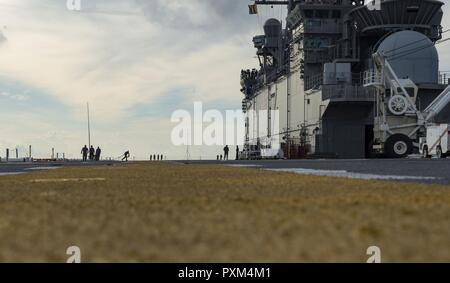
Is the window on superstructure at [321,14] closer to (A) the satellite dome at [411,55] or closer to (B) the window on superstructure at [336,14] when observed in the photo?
(B) the window on superstructure at [336,14]

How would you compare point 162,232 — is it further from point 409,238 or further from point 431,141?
point 431,141

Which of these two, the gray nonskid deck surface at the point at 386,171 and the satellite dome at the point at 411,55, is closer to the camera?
the gray nonskid deck surface at the point at 386,171

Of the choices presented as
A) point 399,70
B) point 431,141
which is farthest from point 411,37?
point 431,141

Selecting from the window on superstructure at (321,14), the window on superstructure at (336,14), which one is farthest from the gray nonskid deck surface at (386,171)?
the window on superstructure at (336,14)

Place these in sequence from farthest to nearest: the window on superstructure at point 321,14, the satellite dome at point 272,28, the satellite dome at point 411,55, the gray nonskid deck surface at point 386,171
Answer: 1. the satellite dome at point 272,28
2. the window on superstructure at point 321,14
3. the satellite dome at point 411,55
4. the gray nonskid deck surface at point 386,171

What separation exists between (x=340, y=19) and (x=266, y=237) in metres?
66.7

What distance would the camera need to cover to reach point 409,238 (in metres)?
1.98

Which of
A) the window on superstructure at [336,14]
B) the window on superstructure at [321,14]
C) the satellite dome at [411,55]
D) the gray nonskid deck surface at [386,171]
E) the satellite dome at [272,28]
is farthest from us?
the satellite dome at [272,28]

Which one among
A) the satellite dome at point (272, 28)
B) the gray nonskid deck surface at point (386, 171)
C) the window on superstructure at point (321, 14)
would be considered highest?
the satellite dome at point (272, 28)

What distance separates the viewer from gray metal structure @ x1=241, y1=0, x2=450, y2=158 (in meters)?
57.1

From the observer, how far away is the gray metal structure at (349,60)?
5709 cm

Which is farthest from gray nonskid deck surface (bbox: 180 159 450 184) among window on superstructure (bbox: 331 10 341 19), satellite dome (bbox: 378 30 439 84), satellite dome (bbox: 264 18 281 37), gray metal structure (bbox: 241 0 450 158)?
satellite dome (bbox: 264 18 281 37)

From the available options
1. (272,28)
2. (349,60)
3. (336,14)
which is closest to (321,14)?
(336,14)
